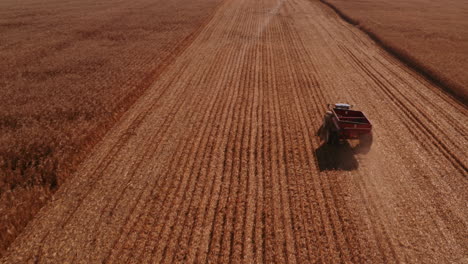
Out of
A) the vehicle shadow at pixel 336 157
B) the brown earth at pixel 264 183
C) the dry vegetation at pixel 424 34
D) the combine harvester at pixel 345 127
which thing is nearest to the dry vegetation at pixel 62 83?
the brown earth at pixel 264 183

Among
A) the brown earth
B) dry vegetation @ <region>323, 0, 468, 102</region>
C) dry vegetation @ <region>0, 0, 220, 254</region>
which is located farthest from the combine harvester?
dry vegetation @ <region>0, 0, 220, 254</region>

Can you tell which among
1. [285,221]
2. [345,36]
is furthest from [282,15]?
[285,221]

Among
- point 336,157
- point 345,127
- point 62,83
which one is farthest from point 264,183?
point 62,83

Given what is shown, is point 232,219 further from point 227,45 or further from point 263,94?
point 227,45

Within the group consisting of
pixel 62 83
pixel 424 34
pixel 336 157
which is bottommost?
pixel 336 157

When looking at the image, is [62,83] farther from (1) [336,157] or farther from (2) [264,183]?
(1) [336,157]

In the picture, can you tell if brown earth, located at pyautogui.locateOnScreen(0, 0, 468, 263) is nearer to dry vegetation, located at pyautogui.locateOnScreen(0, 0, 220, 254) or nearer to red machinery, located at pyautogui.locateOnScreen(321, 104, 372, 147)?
red machinery, located at pyautogui.locateOnScreen(321, 104, 372, 147)

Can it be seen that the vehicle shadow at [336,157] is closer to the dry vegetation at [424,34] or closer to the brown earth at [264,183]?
the brown earth at [264,183]
